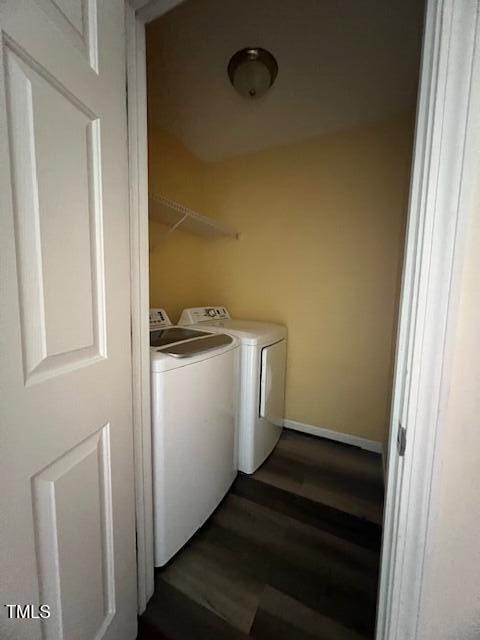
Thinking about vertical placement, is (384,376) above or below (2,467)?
below

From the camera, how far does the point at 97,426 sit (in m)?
0.70

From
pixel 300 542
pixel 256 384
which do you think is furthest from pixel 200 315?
pixel 300 542

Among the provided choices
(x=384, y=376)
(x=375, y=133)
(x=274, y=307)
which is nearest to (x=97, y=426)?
(x=274, y=307)

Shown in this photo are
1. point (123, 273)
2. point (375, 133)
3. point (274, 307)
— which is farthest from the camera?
point (274, 307)

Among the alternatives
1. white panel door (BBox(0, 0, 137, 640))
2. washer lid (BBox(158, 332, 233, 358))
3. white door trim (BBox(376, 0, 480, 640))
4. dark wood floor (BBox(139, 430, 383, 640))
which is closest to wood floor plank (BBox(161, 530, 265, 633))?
dark wood floor (BBox(139, 430, 383, 640))

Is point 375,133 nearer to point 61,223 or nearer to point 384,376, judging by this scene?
point 384,376

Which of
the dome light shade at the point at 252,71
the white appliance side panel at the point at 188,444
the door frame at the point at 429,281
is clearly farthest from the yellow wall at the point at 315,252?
the door frame at the point at 429,281

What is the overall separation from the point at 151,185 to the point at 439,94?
2029 mm

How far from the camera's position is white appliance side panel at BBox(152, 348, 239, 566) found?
43.4 inches

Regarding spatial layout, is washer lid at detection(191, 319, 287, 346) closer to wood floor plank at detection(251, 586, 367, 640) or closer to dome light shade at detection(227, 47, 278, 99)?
wood floor plank at detection(251, 586, 367, 640)

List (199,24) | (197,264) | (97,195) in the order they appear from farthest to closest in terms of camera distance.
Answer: (197,264) → (199,24) → (97,195)

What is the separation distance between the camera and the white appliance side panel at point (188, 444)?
3.62ft

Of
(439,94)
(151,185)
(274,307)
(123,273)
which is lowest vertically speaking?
(274,307)

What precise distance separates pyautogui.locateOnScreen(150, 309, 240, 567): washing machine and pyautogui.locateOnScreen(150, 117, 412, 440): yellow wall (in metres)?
0.97
